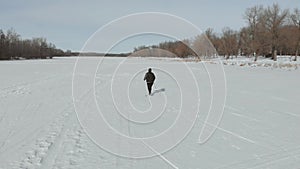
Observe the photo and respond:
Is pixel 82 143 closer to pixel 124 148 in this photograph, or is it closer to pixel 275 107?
pixel 124 148

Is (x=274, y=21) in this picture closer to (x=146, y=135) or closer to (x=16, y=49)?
(x=146, y=135)

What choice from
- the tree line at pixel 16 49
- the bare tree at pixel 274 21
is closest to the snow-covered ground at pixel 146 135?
the bare tree at pixel 274 21

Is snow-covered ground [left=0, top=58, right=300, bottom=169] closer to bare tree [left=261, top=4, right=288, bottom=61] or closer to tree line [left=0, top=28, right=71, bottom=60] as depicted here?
bare tree [left=261, top=4, right=288, bottom=61]

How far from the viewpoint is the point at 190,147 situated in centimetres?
631

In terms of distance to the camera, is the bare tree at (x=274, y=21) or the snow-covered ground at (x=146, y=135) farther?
the bare tree at (x=274, y=21)

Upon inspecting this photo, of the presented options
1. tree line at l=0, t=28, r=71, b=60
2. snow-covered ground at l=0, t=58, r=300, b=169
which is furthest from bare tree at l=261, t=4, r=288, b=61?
tree line at l=0, t=28, r=71, b=60

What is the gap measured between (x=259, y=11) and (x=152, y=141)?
223 feet

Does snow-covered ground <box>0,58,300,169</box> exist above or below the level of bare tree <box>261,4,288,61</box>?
below

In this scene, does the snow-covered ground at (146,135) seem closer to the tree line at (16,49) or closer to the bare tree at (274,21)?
the bare tree at (274,21)

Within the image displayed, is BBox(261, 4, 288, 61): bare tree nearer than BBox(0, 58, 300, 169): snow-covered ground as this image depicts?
No

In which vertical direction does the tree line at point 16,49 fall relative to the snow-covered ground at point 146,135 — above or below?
above

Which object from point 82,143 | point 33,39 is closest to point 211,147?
point 82,143

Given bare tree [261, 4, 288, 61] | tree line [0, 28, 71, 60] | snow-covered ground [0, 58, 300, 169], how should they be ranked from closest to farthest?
snow-covered ground [0, 58, 300, 169]
bare tree [261, 4, 288, 61]
tree line [0, 28, 71, 60]

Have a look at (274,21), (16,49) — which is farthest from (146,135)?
(16,49)
